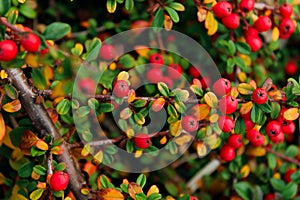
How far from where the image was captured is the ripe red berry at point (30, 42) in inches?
49.3

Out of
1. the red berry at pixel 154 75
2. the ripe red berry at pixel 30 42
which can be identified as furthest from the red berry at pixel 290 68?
the ripe red berry at pixel 30 42

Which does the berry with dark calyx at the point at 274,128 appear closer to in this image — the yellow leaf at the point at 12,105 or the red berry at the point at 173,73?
the red berry at the point at 173,73

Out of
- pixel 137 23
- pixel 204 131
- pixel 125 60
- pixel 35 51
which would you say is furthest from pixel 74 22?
pixel 35 51

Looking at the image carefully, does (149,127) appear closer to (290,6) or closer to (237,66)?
(237,66)

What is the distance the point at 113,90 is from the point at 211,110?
33cm

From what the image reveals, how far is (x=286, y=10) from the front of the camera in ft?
6.70

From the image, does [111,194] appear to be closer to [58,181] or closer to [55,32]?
[58,181]

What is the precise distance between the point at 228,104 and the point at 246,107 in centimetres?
8

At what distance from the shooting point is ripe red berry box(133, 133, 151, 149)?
171cm

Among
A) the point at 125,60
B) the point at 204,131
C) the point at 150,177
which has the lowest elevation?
the point at 150,177

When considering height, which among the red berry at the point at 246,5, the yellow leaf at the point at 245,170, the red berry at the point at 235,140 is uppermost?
the red berry at the point at 246,5

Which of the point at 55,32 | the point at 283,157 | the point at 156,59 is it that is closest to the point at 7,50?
the point at 55,32

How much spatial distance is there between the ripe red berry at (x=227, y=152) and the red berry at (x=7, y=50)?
3.36 feet

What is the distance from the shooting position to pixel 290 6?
206 cm
